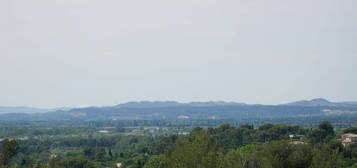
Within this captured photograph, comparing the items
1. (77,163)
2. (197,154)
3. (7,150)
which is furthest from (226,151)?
(197,154)

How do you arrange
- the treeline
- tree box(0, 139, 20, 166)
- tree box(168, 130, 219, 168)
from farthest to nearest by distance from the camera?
tree box(0, 139, 20, 166) → the treeline → tree box(168, 130, 219, 168)

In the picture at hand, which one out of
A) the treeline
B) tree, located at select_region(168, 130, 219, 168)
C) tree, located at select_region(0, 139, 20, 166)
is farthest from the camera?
tree, located at select_region(0, 139, 20, 166)

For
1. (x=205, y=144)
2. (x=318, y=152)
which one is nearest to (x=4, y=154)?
(x=205, y=144)

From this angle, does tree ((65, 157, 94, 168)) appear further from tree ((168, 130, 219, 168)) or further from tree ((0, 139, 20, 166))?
tree ((168, 130, 219, 168))

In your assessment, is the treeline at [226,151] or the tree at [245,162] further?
the treeline at [226,151]

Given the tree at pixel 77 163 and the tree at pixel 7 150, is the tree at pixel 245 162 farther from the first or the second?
the tree at pixel 77 163

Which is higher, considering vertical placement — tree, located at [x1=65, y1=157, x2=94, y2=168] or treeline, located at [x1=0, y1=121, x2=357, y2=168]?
treeline, located at [x1=0, y1=121, x2=357, y2=168]

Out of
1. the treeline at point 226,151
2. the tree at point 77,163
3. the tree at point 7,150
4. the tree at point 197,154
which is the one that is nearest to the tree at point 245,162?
the treeline at point 226,151

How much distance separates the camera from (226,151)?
53.4 m

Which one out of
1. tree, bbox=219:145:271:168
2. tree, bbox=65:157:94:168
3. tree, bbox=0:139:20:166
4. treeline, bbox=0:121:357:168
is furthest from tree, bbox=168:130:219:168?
tree, bbox=65:157:94:168

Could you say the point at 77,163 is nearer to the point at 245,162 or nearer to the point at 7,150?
the point at 7,150

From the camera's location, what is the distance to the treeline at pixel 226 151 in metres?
22.0

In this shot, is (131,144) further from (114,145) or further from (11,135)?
(11,135)

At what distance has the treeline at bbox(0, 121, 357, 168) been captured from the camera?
72.3 ft
